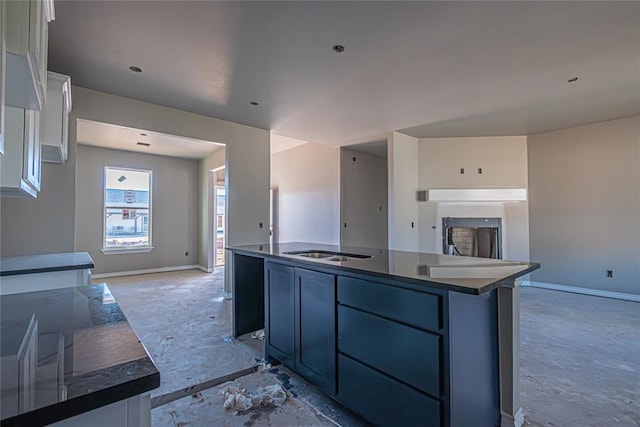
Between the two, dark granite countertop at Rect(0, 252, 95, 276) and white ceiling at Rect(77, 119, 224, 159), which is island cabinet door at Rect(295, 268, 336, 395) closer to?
dark granite countertop at Rect(0, 252, 95, 276)

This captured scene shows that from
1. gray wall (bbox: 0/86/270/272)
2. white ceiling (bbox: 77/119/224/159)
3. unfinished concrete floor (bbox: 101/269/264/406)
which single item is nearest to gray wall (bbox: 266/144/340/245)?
gray wall (bbox: 0/86/270/272)

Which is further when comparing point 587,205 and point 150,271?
point 150,271

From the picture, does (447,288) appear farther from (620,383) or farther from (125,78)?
(125,78)

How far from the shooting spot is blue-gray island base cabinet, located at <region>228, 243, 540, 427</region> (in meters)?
1.35

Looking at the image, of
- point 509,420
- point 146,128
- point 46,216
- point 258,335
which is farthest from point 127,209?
point 509,420

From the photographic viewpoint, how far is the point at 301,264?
6.83 feet

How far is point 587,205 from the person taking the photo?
4703 mm

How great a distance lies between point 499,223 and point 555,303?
1645 millimetres

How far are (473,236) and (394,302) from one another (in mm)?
4822

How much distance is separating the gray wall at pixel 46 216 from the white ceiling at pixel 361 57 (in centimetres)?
101

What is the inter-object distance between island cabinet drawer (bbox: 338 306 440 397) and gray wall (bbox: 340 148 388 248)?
438 cm

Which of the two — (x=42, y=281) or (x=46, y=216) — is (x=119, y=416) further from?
(x=46, y=216)

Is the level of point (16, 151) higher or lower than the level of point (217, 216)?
higher

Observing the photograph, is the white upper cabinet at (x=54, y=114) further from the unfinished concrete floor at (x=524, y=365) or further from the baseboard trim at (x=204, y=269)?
the baseboard trim at (x=204, y=269)
